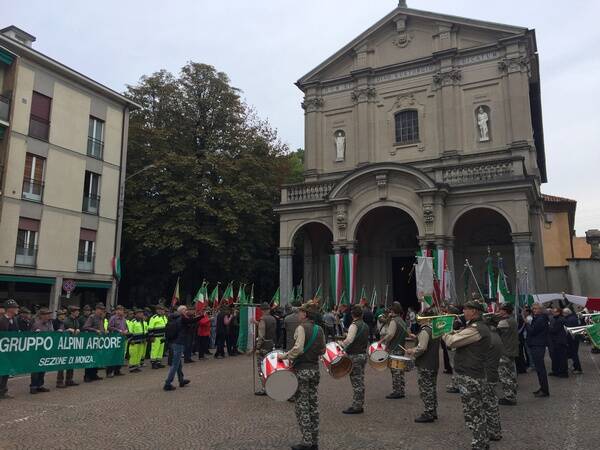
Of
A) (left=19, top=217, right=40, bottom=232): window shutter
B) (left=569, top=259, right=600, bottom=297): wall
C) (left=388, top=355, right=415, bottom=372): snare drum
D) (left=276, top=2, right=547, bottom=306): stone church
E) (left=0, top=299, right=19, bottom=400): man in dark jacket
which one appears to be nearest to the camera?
(left=388, top=355, right=415, bottom=372): snare drum

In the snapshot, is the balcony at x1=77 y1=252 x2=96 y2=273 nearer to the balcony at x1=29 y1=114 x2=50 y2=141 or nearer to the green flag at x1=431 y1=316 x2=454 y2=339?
the balcony at x1=29 y1=114 x2=50 y2=141

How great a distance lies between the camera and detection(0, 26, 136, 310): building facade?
2416cm

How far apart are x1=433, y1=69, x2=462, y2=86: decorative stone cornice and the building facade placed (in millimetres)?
17985

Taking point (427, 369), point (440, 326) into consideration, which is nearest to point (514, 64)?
point (440, 326)

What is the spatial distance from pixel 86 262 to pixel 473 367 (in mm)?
25367

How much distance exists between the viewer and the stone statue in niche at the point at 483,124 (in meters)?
25.9

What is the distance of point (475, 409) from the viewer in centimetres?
637

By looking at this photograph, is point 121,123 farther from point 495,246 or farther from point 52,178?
point 495,246

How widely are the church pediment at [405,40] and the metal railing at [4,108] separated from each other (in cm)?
1561

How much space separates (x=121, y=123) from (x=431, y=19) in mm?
18646

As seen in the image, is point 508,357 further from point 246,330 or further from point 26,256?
point 26,256

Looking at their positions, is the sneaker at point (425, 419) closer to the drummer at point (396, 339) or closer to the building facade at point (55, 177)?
the drummer at point (396, 339)

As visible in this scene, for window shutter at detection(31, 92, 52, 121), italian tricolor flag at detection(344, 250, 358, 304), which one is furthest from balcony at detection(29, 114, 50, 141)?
italian tricolor flag at detection(344, 250, 358, 304)

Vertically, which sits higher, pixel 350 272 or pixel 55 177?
pixel 55 177
